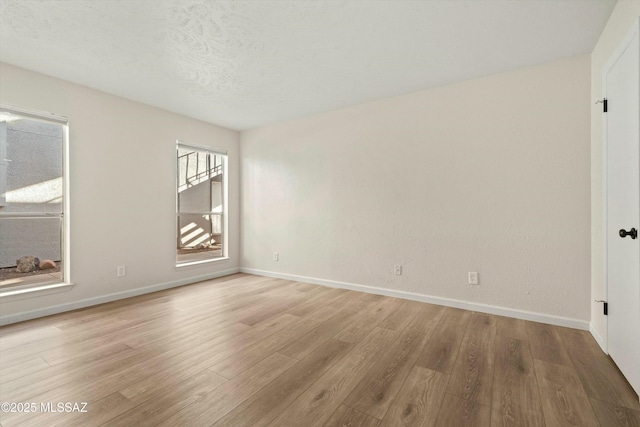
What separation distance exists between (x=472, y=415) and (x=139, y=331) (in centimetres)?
271

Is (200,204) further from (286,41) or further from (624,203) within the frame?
(624,203)

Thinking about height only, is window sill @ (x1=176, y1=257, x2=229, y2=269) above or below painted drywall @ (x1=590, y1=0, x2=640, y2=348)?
below

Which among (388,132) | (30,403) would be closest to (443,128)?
(388,132)

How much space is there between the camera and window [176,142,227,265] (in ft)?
14.7

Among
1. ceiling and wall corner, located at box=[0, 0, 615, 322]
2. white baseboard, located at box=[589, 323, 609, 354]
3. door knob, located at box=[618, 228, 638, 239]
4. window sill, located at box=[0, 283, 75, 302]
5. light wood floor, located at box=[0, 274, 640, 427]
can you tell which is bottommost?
light wood floor, located at box=[0, 274, 640, 427]

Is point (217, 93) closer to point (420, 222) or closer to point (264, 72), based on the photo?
point (264, 72)

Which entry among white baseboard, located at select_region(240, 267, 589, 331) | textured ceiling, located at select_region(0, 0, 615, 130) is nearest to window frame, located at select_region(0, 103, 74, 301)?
textured ceiling, located at select_region(0, 0, 615, 130)

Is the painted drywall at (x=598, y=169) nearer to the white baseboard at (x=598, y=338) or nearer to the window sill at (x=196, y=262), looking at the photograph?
the white baseboard at (x=598, y=338)

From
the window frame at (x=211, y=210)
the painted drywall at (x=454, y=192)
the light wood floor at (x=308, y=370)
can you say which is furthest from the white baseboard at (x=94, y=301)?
the painted drywall at (x=454, y=192)

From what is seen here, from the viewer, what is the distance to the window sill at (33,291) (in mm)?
2766

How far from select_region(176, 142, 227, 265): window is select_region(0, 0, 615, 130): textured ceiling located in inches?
53.8

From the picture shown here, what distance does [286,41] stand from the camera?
241 cm

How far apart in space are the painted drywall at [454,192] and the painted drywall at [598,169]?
10 centimetres

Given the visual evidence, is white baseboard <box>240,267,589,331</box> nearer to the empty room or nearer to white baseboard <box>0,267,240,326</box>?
the empty room
